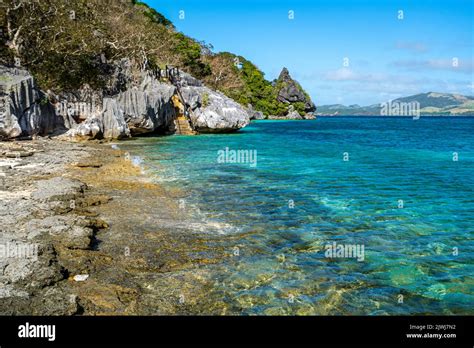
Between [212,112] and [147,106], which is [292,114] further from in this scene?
[147,106]

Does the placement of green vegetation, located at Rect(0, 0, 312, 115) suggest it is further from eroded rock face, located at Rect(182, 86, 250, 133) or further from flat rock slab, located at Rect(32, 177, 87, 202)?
flat rock slab, located at Rect(32, 177, 87, 202)

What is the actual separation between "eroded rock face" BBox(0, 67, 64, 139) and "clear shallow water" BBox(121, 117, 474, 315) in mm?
14582

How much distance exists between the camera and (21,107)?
3284 centimetres

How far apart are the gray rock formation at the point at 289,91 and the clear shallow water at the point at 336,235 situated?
149495 mm

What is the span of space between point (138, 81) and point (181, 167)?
33237mm

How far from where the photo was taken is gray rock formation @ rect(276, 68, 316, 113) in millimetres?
171750

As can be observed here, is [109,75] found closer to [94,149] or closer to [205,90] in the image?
[205,90]

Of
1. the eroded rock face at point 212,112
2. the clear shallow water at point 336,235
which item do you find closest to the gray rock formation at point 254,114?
the eroded rock face at point 212,112

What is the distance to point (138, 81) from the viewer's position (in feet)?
179

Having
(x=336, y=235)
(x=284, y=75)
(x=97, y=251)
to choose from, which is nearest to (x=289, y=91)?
(x=284, y=75)

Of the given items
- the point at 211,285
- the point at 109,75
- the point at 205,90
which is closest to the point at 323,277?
the point at 211,285

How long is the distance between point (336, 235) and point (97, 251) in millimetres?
7795

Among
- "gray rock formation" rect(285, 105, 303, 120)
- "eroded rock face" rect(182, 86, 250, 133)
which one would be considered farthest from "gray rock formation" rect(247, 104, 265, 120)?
"eroded rock face" rect(182, 86, 250, 133)

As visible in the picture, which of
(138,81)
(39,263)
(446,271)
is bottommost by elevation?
(446,271)
